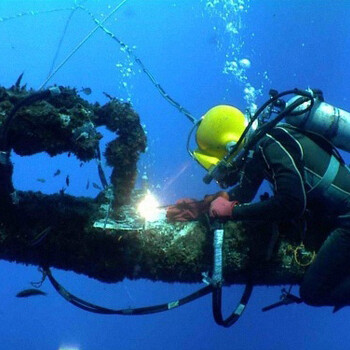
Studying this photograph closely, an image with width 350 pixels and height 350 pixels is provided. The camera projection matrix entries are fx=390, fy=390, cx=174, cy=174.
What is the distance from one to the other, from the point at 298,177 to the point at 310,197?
0.43 m

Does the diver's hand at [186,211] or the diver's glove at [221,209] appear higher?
the diver's hand at [186,211]

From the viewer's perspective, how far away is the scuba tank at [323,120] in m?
3.97

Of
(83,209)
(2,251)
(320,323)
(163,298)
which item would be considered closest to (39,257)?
(2,251)

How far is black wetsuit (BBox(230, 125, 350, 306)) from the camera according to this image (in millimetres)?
3795

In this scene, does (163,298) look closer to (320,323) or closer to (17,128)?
(320,323)

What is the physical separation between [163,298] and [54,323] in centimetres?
1481

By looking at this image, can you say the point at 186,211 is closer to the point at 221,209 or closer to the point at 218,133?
the point at 221,209

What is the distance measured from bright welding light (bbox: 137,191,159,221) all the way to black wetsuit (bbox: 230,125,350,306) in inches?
43.3

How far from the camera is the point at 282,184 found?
12.4 feet

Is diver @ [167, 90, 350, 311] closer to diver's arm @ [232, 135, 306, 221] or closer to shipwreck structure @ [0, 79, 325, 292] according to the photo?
diver's arm @ [232, 135, 306, 221]

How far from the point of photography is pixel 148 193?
17.5 feet

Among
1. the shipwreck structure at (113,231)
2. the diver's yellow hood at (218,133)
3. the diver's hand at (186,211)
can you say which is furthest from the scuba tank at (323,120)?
the diver's hand at (186,211)

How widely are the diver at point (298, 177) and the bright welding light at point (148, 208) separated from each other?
815 mm

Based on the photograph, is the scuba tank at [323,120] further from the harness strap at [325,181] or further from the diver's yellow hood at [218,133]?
the diver's yellow hood at [218,133]
